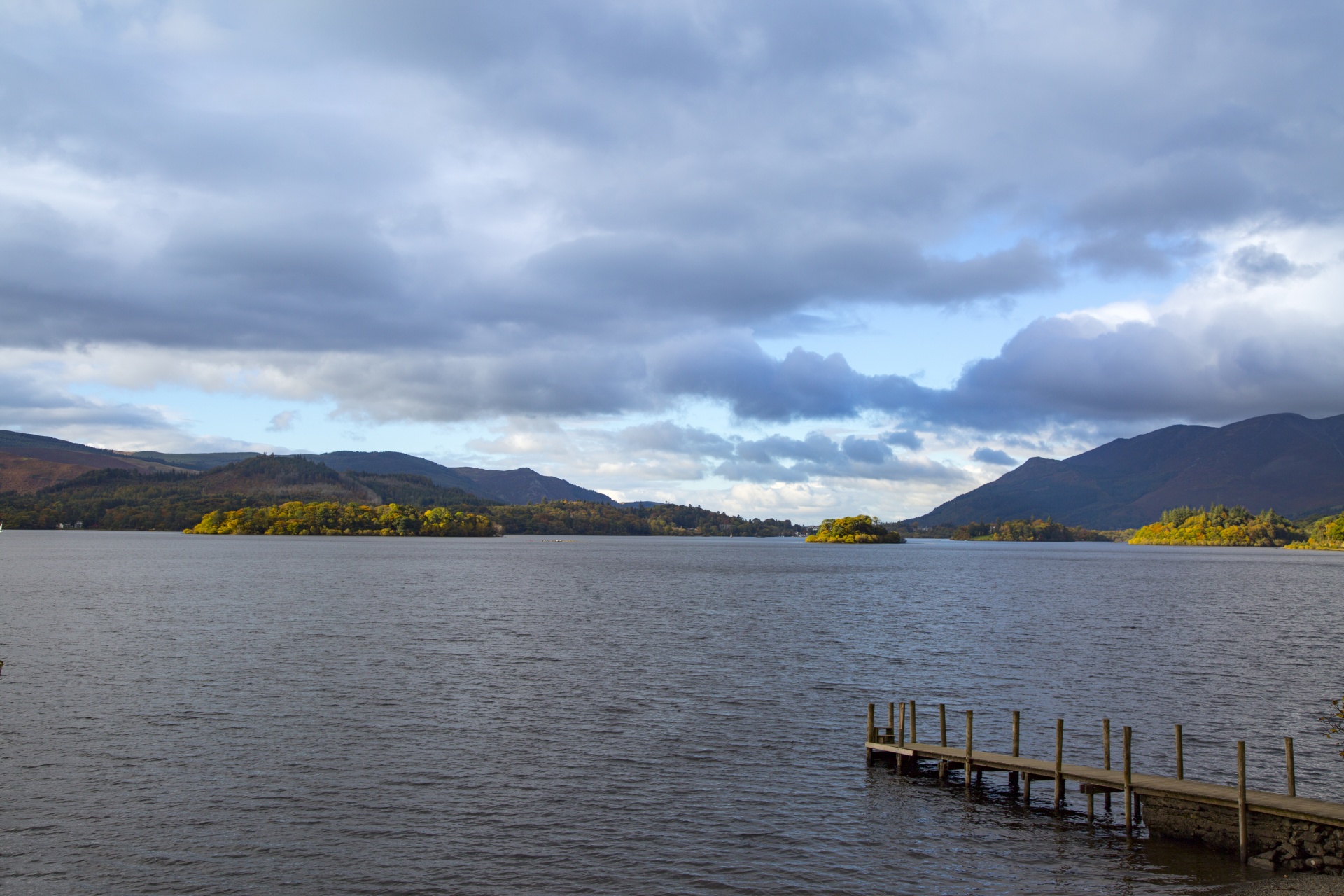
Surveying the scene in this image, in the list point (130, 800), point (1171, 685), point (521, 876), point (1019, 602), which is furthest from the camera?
point (1019, 602)

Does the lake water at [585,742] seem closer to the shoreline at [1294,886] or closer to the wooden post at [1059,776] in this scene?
the wooden post at [1059,776]

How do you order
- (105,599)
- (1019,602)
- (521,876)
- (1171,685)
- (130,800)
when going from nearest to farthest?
(521,876), (130,800), (1171,685), (105,599), (1019,602)

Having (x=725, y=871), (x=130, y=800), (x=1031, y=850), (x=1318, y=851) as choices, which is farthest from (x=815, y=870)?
(x=130, y=800)

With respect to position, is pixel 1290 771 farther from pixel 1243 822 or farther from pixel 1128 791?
pixel 1128 791

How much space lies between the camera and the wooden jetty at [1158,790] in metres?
26.5

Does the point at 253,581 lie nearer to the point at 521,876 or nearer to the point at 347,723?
the point at 347,723

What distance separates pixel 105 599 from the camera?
95.6 metres

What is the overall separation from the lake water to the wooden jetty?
1.03 metres

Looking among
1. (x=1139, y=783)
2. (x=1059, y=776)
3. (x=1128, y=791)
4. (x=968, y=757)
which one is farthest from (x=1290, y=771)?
(x=968, y=757)

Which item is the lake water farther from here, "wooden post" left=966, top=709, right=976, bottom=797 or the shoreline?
the shoreline

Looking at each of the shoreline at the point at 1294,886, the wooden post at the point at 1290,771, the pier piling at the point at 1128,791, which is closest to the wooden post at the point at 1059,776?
the pier piling at the point at 1128,791

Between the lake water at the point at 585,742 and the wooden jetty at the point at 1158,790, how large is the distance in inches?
40.6

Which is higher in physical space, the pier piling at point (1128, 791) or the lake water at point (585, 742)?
the pier piling at point (1128, 791)

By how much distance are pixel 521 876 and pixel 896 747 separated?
1780 centimetres
